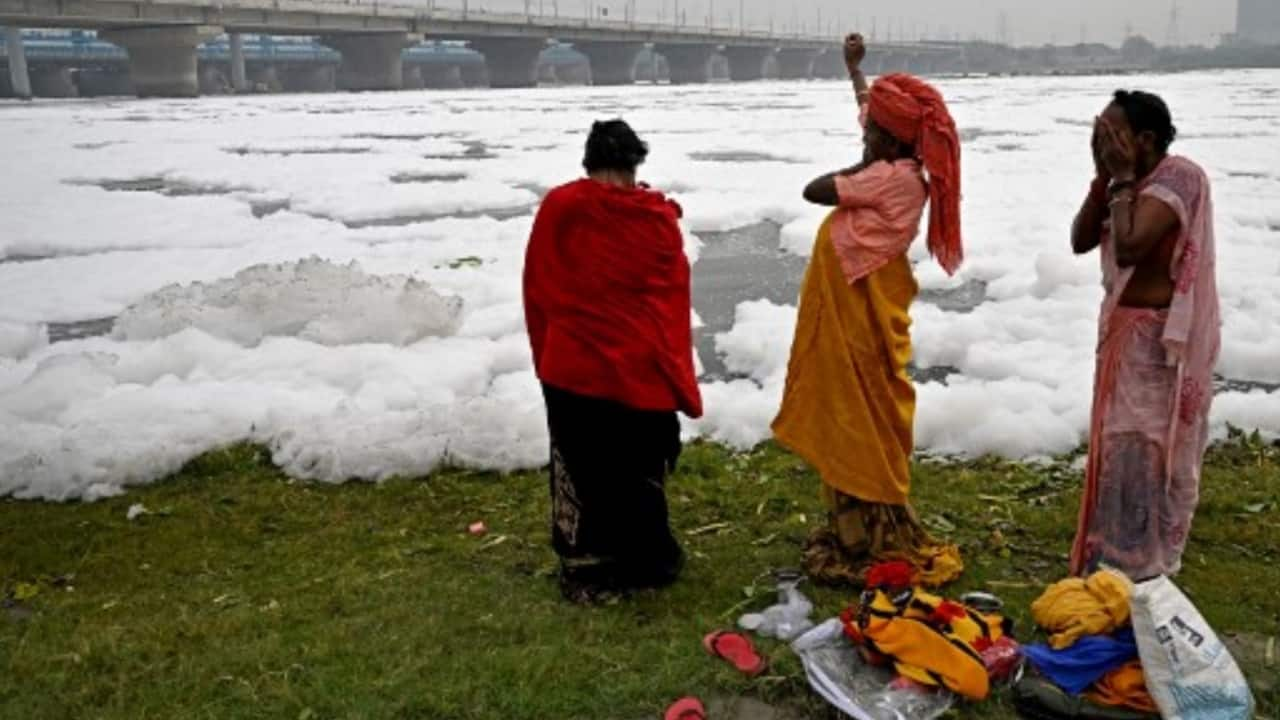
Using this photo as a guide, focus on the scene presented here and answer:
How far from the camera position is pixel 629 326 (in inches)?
136

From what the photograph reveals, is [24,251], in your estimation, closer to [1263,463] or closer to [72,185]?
[72,185]

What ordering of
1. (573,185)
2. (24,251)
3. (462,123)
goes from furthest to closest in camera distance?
(462,123), (24,251), (573,185)

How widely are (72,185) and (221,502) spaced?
12.7 m

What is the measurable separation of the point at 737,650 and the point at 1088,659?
962mm

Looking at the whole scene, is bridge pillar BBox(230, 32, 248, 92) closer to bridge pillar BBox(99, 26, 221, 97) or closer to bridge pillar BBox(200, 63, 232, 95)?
bridge pillar BBox(200, 63, 232, 95)

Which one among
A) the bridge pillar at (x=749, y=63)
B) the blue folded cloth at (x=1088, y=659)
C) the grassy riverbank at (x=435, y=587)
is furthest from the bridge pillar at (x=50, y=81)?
the blue folded cloth at (x=1088, y=659)

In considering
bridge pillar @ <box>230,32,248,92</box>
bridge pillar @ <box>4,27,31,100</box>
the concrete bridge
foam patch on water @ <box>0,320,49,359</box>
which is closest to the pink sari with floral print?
foam patch on water @ <box>0,320,49,359</box>

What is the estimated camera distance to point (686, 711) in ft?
9.40

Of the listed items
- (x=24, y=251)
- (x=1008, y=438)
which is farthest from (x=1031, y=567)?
(x=24, y=251)

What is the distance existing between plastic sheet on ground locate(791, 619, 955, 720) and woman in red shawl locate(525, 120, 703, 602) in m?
0.73

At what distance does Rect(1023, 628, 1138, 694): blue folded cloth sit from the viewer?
286 centimetres

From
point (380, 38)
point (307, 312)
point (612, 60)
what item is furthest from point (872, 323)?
point (612, 60)

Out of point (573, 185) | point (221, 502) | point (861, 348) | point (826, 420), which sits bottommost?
point (221, 502)

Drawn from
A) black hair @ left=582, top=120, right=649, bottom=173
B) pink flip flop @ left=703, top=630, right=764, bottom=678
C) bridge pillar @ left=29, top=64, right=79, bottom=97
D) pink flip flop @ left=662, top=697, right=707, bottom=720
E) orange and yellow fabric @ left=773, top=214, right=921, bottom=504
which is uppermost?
bridge pillar @ left=29, top=64, right=79, bottom=97
